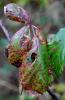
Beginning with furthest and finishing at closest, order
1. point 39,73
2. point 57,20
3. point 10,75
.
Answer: point 10,75 → point 57,20 → point 39,73

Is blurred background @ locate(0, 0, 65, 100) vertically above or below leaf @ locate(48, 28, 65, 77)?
below

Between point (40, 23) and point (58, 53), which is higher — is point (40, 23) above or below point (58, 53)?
below

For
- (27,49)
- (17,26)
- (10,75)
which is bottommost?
(10,75)

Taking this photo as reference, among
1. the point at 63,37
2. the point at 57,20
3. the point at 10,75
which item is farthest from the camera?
the point at 10,75

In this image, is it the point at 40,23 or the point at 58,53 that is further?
the point at 40,23

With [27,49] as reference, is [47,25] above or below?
below

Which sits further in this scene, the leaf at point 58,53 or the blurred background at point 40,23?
the blurred background at point 40,23

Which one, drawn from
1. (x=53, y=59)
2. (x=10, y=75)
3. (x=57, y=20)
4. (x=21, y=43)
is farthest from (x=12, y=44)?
(x=10, y=75)

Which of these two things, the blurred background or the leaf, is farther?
the blurred background

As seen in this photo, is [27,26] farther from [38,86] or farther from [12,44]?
Answer: [38,86]

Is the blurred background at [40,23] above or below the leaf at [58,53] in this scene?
below

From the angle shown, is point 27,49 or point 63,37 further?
point 63,37
